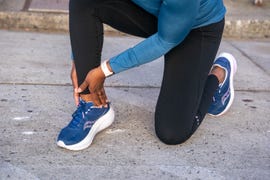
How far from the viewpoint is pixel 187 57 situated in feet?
8.34

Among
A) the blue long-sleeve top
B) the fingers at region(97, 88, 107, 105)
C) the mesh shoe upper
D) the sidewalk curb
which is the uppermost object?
the blue long-sleeve top

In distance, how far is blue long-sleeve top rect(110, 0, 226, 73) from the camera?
2.10 meters

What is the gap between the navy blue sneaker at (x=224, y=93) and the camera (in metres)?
2.99

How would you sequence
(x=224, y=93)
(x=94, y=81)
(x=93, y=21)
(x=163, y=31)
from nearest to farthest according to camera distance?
(x=163, y=31)
(x=94, y=81)
(x=93, y=21)
(x=224, y=93)

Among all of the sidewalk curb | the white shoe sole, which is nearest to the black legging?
the white shoe sole

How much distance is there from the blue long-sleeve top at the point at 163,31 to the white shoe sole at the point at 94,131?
1.51 ft

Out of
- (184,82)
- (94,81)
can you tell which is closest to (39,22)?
(184,82)

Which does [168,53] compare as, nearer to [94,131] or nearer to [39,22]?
[94,131]

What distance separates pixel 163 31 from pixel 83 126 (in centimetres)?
69

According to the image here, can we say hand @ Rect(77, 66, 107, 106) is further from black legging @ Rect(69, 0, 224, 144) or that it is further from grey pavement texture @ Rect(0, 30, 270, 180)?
grey pavement texture @ Rect(0, 30, 270, 180)

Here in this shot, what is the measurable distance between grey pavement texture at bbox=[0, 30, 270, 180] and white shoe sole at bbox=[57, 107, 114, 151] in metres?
0.03

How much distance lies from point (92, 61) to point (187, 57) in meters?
0.46

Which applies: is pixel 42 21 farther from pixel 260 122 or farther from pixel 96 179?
pixel 96 179

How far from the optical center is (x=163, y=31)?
7.03ft
